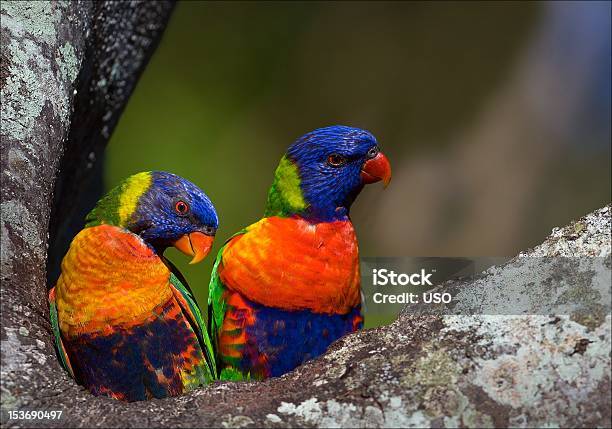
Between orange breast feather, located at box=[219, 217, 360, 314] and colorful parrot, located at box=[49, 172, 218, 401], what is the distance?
0.58 ft

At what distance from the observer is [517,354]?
148 cm

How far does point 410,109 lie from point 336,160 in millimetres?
3344

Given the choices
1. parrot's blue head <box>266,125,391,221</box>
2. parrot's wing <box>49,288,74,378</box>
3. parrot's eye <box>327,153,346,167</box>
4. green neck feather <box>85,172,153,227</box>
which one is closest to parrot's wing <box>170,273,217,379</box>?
green neck feather <box>85,172,153,227</box>

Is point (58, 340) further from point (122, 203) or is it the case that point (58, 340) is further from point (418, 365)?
point (418, 365)

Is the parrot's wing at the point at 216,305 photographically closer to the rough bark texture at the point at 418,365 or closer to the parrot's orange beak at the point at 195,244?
the parrot's orange beak at the point at 195,244

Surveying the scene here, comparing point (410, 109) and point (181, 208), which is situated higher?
point (410, 109)

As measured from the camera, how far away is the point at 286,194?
8.32ft

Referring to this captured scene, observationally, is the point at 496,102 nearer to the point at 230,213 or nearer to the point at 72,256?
the point at 230,213

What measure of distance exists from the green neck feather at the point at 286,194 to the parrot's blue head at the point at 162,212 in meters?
0.31

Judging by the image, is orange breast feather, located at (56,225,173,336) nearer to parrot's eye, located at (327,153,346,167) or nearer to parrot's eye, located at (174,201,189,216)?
parrot's eye, located at (174,201,189,216)

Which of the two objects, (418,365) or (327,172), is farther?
(327,172)

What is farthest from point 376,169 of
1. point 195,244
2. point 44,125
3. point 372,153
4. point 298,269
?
point 44,125

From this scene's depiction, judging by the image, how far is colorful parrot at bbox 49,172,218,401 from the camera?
6.75 ft

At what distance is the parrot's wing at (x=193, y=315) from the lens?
2.23 m
